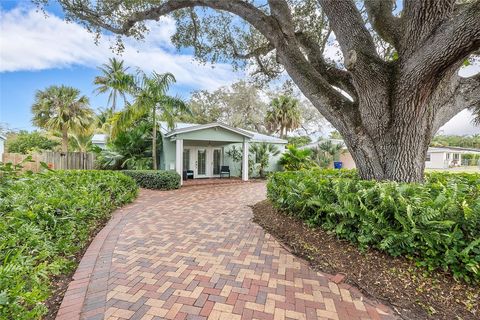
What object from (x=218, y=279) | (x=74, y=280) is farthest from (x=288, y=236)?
(x=74, y=280)

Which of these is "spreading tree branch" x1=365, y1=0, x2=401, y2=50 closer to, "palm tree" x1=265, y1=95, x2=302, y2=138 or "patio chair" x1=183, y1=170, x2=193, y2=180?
"patio chair" x1=183, y1=170, x2=193, y2=180

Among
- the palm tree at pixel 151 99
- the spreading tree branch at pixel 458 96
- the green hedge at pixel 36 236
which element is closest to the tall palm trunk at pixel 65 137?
the palm tree at pixel 151 99

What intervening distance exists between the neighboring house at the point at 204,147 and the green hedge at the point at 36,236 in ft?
23.2

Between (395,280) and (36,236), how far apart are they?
4533 millimetres

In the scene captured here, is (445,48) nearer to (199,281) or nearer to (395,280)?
(395,280)

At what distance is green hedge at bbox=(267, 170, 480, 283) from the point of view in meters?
2.76

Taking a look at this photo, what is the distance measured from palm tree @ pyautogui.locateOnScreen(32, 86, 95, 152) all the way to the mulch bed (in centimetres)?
1833

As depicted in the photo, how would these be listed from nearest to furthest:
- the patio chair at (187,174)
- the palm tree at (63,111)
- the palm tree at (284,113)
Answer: the patio chair at (187,174) < the palm tree at (63,111) < the palm tree at (284,113)

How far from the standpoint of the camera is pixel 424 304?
262 centimetres

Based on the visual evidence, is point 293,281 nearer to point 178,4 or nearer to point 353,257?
point 353,257

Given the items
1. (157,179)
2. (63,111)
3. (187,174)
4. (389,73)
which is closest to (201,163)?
(187,174)

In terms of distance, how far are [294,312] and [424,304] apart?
148cm

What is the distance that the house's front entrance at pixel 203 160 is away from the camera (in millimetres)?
14984

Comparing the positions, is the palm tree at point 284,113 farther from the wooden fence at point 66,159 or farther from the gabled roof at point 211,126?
the wooden fence at point 66,159
